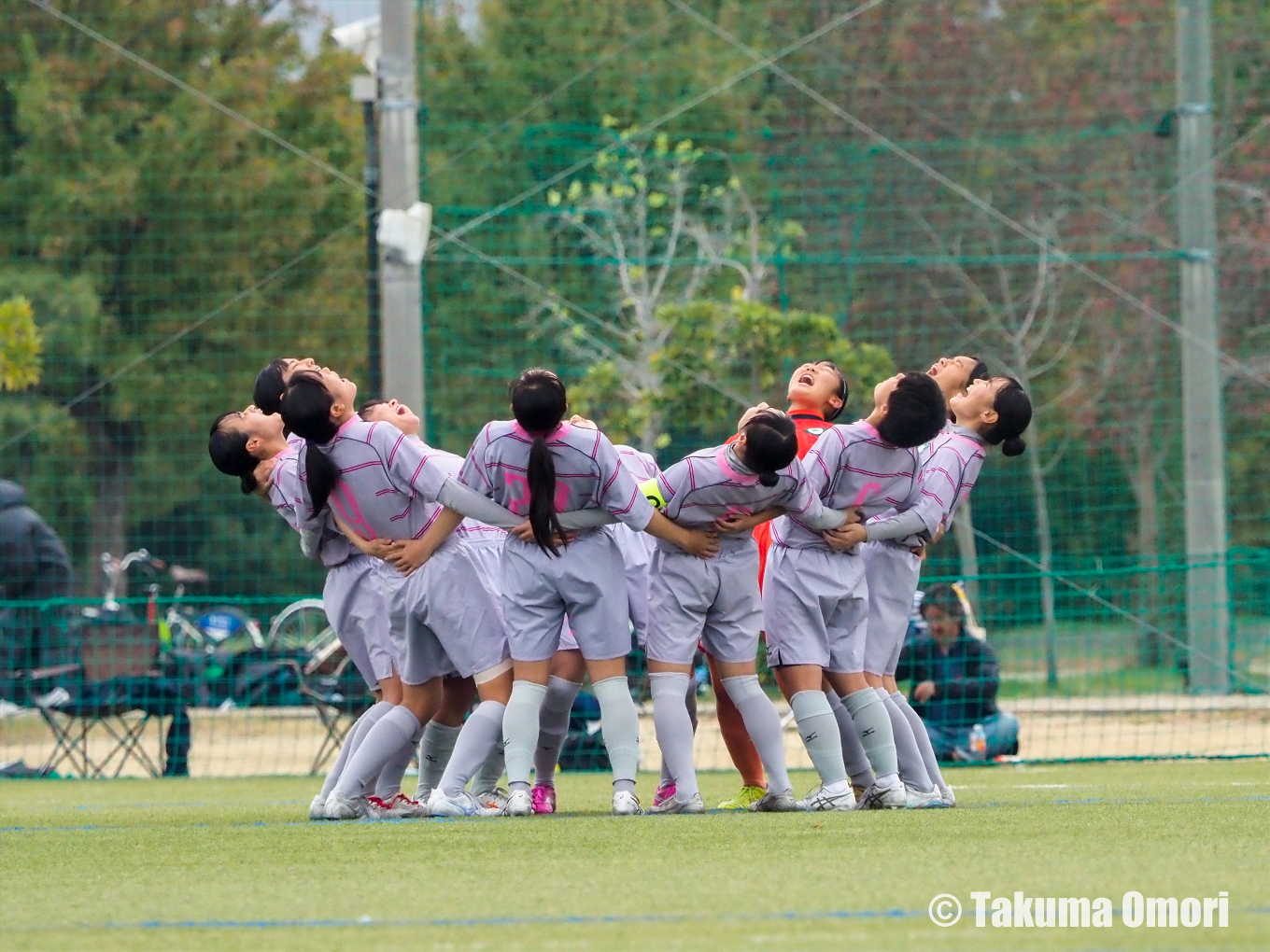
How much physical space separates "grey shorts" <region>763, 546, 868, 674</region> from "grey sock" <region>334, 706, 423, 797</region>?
106cm

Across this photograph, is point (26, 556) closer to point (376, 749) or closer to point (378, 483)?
point (378, 483)

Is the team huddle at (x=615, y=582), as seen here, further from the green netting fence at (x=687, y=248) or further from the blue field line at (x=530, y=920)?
the green netting fence at (x=687, y=248)

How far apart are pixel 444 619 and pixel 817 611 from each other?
1076 mm

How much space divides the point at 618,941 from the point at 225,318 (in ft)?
57.5

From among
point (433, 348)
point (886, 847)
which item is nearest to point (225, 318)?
point (433, 348)

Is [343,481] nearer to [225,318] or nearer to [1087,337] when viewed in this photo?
[1087,337]

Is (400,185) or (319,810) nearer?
(319,810)

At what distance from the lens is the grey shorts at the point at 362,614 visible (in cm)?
555

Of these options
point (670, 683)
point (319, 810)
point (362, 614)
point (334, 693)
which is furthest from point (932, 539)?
point (334, 693)

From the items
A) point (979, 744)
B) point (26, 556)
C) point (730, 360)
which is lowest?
point (979, 744)

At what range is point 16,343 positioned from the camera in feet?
26.4

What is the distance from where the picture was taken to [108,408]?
66.1 ft

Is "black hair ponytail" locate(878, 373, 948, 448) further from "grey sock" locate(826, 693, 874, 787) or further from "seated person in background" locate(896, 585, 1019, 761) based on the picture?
"seated person in background" locate(896, 585, 1019, 761)

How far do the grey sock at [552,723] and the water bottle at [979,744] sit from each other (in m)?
3.40
